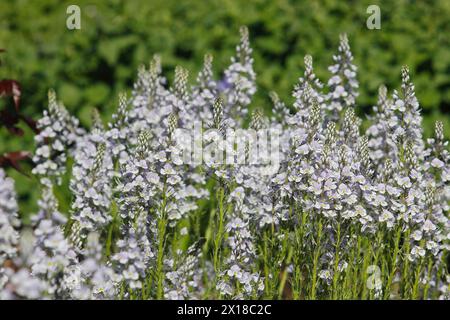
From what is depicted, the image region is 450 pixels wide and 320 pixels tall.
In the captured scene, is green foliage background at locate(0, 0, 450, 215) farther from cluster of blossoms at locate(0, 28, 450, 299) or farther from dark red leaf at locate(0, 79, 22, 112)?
cluster of blossoms at locate(0, 28, 450, 299)

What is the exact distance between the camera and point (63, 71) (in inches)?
279

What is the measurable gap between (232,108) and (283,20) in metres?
3.08

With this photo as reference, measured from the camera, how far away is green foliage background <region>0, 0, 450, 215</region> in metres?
6.97

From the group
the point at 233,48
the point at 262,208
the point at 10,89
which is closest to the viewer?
the point at 262,208

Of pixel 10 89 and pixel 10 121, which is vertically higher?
pixel 10 89

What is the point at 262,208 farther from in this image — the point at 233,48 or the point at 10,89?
the point at 233,48

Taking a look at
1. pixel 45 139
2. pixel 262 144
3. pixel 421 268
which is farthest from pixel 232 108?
pixel 421 268

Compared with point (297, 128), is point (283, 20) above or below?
above

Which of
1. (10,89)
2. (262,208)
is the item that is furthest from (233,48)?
(262,208)

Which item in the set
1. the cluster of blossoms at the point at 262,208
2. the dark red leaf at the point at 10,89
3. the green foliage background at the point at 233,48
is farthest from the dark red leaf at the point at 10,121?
the green foliage background at the point at 233,48

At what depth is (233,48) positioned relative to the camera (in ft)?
23.9

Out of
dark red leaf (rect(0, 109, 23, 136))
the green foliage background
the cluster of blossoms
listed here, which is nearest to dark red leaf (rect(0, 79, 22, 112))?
Answer: dark red leaf (rect(0, 109, 23, 136))

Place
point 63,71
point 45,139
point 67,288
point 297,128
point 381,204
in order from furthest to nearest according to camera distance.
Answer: point 63,71 → point 45,139 → point 297,128 → point 381,204 → point 67,288

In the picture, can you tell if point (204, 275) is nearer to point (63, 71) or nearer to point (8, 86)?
point (8, 86)
